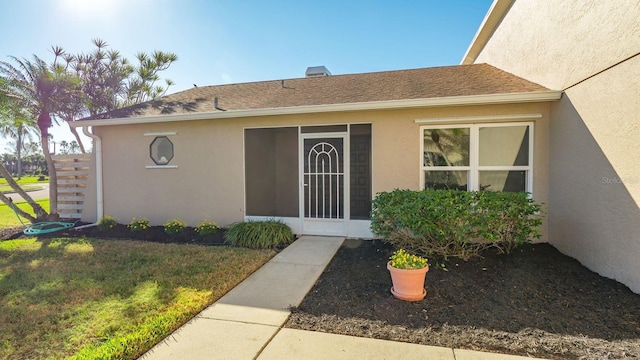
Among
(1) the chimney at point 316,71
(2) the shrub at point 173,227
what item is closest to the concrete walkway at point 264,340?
(2) the shrub at point 173,227

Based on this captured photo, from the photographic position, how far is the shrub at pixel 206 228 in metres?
7.07

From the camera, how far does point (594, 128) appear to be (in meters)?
4.41

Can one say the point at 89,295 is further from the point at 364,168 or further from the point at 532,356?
the point at 364,168

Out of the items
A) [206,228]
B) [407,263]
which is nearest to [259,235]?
[206,228]

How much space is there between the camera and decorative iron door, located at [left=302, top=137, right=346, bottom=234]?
711 cm

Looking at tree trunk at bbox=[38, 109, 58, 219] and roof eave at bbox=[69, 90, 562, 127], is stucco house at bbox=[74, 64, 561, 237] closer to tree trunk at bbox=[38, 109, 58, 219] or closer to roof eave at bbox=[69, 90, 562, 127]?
roof eave at bbox=[69, 90, 562, 127]

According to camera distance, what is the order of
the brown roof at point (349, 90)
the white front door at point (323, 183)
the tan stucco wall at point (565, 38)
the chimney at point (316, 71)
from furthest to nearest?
the chimney at point (316, 71) < the white front door at point (323, 183) < the brown roof at point (349, 90) < the tan stucco wall at point (565, 38)

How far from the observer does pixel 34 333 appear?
121 inches

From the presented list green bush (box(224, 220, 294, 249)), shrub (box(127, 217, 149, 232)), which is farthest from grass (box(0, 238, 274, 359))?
shrub (box(127, 217, 149, 232))

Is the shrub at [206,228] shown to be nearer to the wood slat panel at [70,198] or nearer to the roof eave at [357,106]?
the roof eave at [357,106]

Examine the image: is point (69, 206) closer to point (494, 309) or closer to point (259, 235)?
point (259, 235)

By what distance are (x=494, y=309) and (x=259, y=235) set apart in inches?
174

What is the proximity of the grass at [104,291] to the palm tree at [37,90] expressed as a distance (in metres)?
3.27

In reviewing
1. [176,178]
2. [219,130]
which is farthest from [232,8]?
[176,178]
